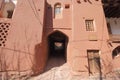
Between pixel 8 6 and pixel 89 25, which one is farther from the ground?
pixel 8 6

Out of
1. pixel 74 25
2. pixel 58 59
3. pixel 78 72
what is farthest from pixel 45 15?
pixel 78 72

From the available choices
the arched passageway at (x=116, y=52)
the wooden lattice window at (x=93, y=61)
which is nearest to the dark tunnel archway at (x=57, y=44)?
the wooden lattice window at (x=93, y=61)

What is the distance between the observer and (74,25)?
20.2m

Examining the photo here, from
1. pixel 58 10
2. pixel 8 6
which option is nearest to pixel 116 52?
pixel 58 10

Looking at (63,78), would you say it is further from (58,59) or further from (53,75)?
(58,59)

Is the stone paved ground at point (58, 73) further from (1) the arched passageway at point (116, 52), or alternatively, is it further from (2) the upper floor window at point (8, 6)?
(2) the upper floor window at point (8, 6)

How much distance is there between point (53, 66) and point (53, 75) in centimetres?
200

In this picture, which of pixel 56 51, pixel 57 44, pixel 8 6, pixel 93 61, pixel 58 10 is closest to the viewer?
pixel 93 61

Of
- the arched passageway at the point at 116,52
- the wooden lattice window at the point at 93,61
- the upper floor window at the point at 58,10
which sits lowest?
the wooden lattice window at the point at 93,61

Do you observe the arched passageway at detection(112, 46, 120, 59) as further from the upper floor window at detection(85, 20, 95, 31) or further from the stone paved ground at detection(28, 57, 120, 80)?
the stone paved ground at detection(28, 57, 120, 80)

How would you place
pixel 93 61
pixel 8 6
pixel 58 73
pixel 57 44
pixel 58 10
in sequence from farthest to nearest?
pixel 57 44
pixel 8 6
pixel 58 10
pixel 93 61
pixel 58 73

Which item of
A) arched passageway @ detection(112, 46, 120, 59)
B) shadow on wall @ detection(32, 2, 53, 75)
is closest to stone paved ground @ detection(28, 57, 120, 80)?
shadow on wall @ detection(32, 2, 53, 75)

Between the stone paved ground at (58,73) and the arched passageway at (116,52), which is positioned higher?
the arched passageway at (116,52)

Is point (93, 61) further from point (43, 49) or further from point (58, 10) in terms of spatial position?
point (58, 10)
